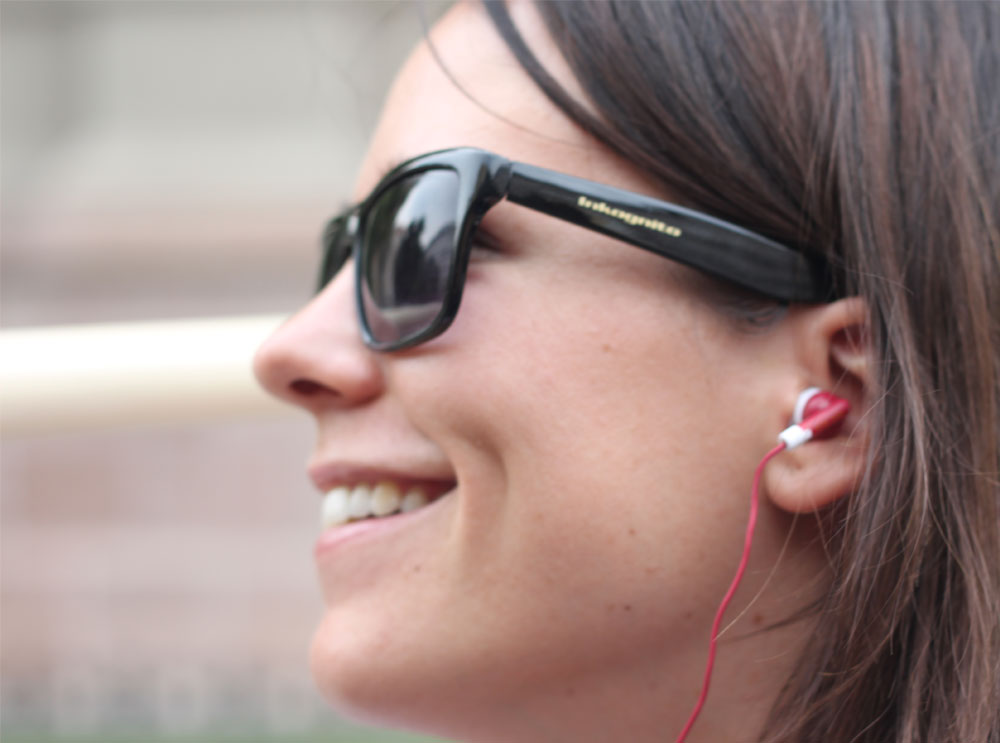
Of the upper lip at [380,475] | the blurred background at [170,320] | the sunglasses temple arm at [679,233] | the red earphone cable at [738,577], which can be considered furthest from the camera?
the blurred background at [170,320]

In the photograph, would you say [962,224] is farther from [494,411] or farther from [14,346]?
[14,346]

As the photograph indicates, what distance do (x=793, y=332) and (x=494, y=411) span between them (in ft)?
1.45

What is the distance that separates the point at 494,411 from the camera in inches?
53.2

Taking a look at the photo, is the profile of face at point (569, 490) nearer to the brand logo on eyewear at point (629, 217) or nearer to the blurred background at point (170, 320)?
the brand logo on eyewear at point (629, 217)

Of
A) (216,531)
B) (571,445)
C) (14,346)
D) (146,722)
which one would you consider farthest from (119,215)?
(571,445)

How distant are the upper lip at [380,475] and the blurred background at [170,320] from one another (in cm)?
417

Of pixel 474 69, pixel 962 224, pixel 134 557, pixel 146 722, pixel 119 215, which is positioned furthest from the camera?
pixel 119 215

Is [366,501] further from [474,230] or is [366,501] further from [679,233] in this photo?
[679,233]

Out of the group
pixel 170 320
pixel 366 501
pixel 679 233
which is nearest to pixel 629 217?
pixel 679 233

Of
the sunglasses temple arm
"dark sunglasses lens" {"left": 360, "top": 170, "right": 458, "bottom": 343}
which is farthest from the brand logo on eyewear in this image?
"dark sunglasses lens" {"left": 360, "top": 170, "right": 458, "bottom": 343}

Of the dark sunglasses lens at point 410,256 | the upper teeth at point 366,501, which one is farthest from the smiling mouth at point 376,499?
the dark sunglasses lens at point 410,256

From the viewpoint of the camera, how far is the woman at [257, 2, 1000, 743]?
1.27 meters

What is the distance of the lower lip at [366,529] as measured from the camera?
1.48m

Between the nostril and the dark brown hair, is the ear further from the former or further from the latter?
the nostril
